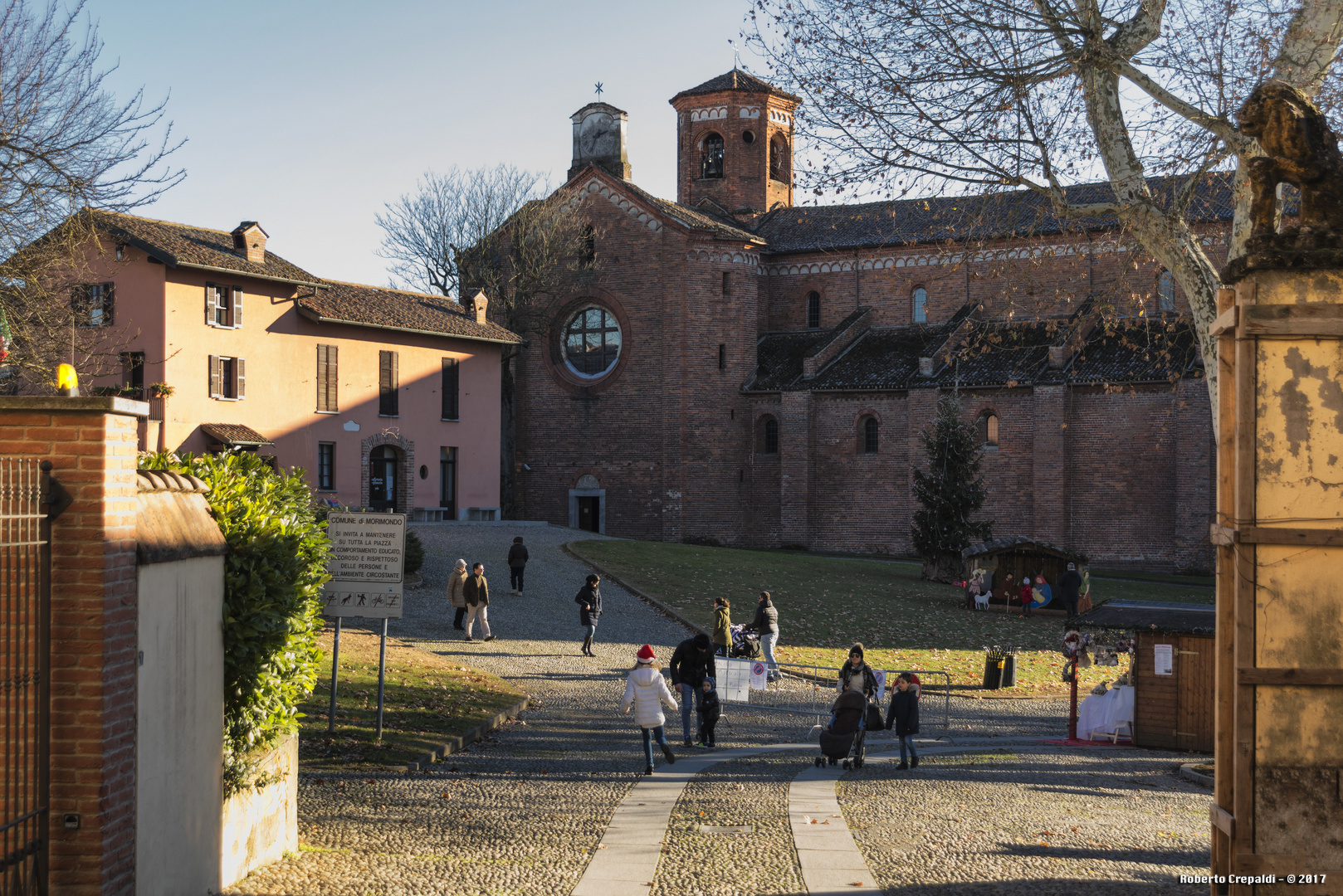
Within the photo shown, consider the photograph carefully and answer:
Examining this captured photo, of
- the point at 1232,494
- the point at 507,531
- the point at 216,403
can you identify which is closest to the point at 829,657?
the point at 507,531

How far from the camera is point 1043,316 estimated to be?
3806 cm

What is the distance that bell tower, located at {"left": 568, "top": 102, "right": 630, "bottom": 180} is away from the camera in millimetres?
45469

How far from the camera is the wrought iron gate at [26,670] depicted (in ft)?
17.7

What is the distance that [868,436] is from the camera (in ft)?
135

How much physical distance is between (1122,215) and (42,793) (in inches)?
452

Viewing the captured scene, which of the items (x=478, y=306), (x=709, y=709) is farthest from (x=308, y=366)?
(x=709, y=709)

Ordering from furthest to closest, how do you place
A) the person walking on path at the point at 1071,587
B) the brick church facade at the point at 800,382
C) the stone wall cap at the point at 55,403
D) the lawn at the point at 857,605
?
the brick church facade at the point at 800,382 → the person walking on path at the point at 1071,587 → the lawn at the point at 857,605 → the stone wall cap at the point at 55,403

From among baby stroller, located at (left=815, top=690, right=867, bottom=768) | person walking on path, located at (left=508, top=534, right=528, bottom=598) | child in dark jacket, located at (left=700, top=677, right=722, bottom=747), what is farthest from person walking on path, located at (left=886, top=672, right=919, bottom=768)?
person walking on path, located at (left=508, top=534, right=528, bottom=598)

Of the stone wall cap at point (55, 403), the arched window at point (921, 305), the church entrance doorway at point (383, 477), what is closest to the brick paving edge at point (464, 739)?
the stone wall cap at point (55, 403)

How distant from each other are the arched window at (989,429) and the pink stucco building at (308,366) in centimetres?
1677

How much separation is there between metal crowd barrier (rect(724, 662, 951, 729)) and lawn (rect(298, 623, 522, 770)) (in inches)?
157

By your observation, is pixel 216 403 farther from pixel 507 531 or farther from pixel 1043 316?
pixel 1043 316

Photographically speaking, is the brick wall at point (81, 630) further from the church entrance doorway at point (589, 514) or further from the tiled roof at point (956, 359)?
the church entrance doorway at point (589, 514)

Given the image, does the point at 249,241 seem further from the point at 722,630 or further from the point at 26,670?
the point at 26,670
